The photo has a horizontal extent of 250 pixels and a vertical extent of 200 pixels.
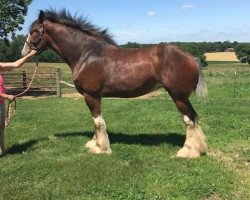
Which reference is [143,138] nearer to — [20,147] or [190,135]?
[190,135]

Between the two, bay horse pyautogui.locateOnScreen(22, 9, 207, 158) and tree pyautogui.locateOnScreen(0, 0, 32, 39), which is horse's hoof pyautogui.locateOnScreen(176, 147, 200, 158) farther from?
tree pyautogui.locateOnScreen(0, 0, 32, 39)

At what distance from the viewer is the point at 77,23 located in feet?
26.0

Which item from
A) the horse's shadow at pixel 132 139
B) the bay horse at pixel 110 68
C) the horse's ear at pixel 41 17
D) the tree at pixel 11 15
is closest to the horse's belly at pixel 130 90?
the bay horse at pixel 110 68

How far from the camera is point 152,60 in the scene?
23.9ft

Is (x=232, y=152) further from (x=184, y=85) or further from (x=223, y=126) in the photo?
(x=223, y=126)

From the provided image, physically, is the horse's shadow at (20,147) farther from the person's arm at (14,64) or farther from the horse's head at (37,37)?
the horse's head at (37,37)

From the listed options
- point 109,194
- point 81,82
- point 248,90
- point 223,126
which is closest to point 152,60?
point 81,82

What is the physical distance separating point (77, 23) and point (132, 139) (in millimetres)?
2666

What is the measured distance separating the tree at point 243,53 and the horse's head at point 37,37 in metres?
69.6

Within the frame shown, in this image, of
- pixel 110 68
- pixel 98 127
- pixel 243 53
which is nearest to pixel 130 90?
pixel 110 68

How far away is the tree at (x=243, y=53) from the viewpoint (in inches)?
2894

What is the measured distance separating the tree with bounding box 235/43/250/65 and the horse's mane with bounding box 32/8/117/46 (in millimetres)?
69160

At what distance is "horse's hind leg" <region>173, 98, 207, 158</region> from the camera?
7.19 metres

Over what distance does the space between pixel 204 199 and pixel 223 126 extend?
4719mm
